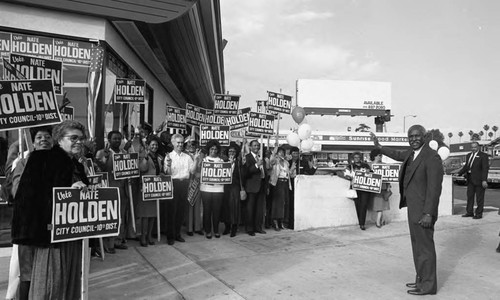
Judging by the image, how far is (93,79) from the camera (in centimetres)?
707

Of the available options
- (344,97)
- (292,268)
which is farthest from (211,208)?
(344,97)

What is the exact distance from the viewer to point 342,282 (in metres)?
5.20

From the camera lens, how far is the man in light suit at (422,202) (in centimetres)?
479

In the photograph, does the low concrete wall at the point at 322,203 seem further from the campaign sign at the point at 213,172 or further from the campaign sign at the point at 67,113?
the campaign sign at the point at 67,113

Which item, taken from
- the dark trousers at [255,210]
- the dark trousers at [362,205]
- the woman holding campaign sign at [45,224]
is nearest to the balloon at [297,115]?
the dark trousers at [362,205]

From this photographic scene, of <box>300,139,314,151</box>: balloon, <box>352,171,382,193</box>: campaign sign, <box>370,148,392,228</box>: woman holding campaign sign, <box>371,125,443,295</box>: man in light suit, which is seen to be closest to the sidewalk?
<box>371,125,443,295</box>: man in light suit

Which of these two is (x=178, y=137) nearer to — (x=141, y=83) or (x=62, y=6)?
(x=141, y=83)

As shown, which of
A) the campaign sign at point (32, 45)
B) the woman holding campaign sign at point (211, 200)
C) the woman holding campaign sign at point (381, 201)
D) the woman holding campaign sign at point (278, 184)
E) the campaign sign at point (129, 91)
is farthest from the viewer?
the woman holding campaign sign at point (381, 201)

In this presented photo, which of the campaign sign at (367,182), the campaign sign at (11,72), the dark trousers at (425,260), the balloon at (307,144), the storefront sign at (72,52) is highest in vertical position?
the storefront sign at (72,52)

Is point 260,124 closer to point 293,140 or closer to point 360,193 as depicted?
point 293,140

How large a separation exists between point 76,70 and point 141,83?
1144 mm

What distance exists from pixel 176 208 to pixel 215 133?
77.4 inches

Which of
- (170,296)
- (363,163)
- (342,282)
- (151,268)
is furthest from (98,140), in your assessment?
(363,163)

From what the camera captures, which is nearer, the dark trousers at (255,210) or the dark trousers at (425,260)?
the dark trousers at (425,260)
